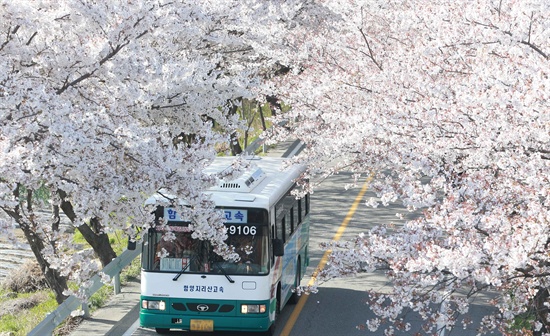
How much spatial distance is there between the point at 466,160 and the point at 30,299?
34.6ft

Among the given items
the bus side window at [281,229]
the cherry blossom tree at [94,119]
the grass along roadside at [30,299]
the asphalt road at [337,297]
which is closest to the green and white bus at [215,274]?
the bus side window at [281,229]

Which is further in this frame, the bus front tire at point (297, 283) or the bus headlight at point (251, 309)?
the bus front tire at point (297, 283)

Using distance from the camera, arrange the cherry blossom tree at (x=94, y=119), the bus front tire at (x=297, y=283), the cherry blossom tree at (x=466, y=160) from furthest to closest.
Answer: the bus front tire at (x=297, y=283)
the cherry blossom tree at (x=94, y=119)
the cherry blossom tree at (x=466, y=160)

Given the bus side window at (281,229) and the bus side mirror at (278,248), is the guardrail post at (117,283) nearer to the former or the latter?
the bus side window at (281,229)

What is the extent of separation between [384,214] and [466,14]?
499 inches

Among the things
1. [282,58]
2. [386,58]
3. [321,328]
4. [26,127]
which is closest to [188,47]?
[282,58]

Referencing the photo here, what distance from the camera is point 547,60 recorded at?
10.6 meters

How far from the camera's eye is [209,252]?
47.1 feet

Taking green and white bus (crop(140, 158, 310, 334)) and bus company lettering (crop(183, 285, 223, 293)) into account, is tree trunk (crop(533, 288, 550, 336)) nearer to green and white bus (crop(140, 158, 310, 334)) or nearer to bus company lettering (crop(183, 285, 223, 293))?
green and white bus (crop(140, 158, 310, 334))

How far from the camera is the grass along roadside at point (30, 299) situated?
16.3m

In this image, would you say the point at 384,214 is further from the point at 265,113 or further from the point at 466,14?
the point at 265,113

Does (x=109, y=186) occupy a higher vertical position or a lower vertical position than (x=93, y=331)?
higher

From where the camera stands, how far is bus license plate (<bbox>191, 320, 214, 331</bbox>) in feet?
47.4

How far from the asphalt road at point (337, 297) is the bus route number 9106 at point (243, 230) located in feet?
6.22
